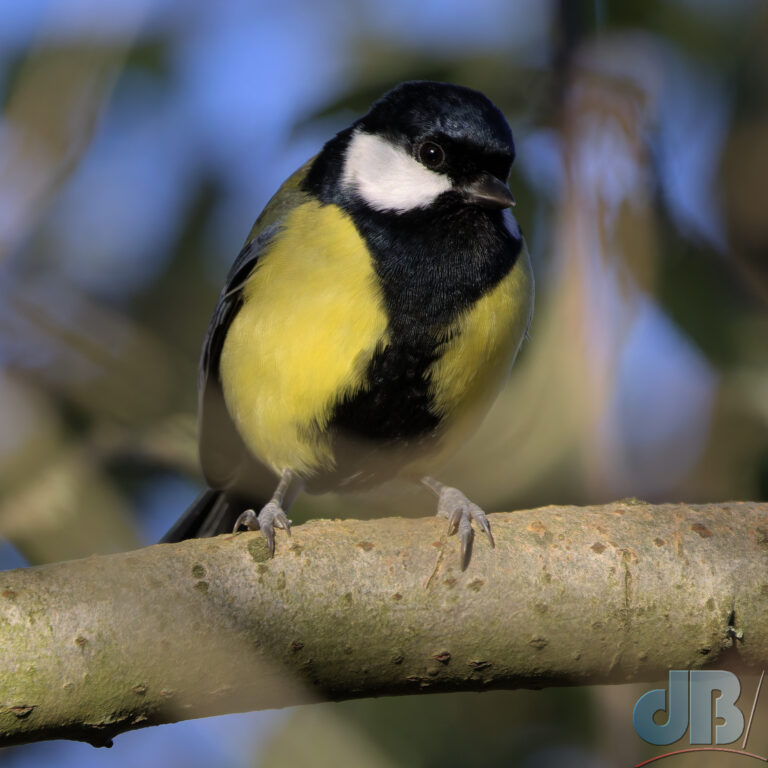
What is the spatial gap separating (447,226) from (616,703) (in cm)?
104

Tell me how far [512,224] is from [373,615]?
103cm

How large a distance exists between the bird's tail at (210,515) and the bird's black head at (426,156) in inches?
31.7

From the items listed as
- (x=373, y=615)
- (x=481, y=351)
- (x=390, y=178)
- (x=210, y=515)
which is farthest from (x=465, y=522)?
(x=210, y=515)

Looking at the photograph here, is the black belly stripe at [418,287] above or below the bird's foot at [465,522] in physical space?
above

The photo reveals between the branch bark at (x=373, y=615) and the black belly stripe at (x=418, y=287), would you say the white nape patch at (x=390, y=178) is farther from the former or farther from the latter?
the branch bark at (x=373, y=615)

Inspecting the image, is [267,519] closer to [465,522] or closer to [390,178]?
[465,522]

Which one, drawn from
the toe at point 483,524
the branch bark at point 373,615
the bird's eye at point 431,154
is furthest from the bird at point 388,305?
the branch bark at point 373,615

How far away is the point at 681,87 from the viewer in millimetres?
2027

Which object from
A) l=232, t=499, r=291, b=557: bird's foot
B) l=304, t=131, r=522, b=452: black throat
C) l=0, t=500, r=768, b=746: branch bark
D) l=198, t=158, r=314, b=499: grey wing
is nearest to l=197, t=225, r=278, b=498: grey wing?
l=198, t=158, r=314, b=499: grey wing

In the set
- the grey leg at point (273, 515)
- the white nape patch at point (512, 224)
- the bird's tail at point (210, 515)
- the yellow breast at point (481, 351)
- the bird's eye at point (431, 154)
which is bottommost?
the bird's tail at point (210, 515)

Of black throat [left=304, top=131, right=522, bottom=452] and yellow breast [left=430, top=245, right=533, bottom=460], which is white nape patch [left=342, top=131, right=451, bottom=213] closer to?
black throat [left=304, top=131, right=522, bottom=452]

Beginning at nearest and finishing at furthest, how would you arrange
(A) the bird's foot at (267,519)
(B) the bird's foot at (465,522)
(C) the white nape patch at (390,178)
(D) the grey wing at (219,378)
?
(B) the bird's foot at (465,522), (A) the bird's foot at (267,519), (C) the white nape patch at (390,178), (D) the grey wing at (219,378)

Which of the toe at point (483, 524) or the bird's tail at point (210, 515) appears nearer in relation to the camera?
the toe at point (483, 524)

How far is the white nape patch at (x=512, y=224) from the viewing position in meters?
2.15
